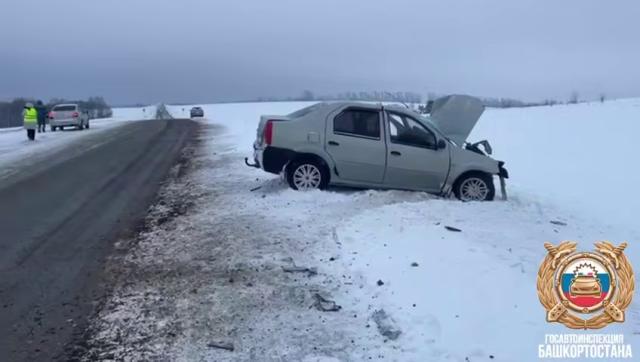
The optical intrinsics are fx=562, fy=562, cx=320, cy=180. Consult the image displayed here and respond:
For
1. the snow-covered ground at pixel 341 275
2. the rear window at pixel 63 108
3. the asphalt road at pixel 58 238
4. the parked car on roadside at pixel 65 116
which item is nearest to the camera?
the snow-covered ground at pixel 341 275

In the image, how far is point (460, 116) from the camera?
11750 mm

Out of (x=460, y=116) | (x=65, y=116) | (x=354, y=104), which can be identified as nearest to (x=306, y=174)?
(x=354, y=104)

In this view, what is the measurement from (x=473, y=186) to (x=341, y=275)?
5068mm

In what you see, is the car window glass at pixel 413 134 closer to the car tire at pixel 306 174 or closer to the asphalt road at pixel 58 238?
the car tire at pixel 306 174

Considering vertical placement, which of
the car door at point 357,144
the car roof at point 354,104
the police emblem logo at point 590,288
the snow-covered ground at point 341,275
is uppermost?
the car roof at point 354,104

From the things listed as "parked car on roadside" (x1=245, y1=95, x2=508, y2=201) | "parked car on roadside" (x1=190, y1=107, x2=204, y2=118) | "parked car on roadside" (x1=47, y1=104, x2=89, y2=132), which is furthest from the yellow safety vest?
"parked car on roadside" (x1=190, y1=107, x2=204, y2=118)

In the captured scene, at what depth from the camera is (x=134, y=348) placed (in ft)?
14.2

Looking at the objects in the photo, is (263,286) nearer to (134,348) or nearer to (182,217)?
(134,348)

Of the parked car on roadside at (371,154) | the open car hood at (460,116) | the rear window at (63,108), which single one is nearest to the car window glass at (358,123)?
the parked car on roadside at (371,154)

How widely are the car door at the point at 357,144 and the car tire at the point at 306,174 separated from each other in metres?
0.28

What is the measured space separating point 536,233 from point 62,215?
23.2 ft

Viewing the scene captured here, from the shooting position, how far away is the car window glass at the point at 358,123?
10109mm

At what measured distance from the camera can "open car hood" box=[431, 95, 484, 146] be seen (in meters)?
11.7

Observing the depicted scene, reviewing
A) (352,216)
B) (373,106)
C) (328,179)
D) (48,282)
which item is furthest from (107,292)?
(373,106)
